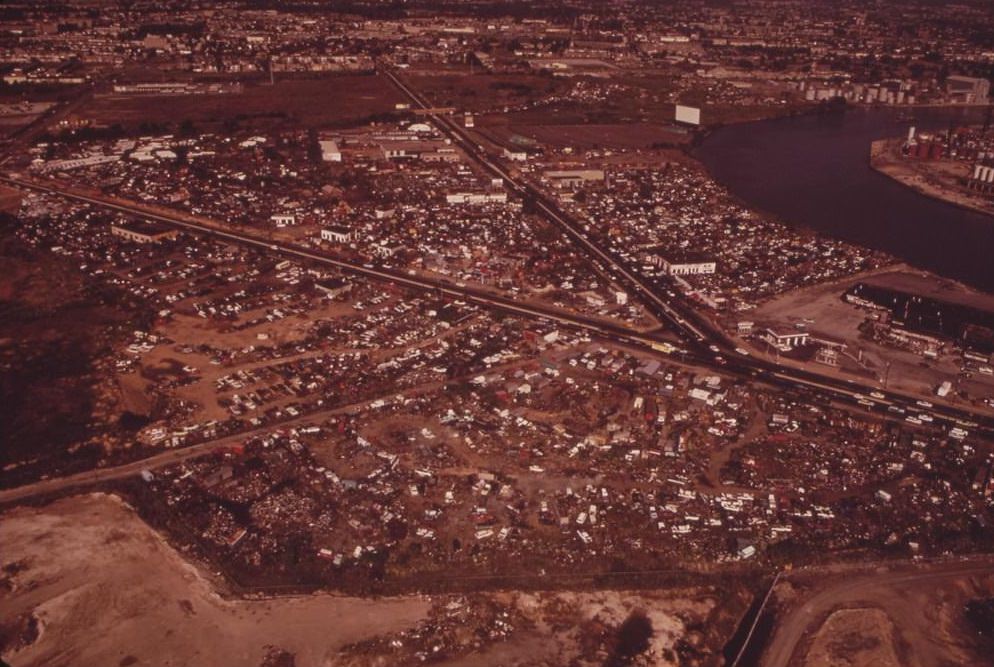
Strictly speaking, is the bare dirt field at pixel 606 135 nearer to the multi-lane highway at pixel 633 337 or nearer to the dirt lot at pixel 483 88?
the dirt lot at pixel 483 88

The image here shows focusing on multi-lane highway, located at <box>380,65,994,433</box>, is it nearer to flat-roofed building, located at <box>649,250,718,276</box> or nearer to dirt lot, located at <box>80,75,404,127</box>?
flat-roofed building, located at <box>649,250,718,276</box>

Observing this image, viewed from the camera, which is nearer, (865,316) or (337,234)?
(865,316)

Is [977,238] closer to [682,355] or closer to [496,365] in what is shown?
[682,355]

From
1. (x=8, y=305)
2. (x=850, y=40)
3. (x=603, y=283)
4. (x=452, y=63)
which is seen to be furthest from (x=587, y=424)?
(x=850, y=40)

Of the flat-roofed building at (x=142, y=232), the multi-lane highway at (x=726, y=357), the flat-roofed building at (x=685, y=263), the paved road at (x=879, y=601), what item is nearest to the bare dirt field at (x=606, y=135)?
the multi-lane highway at (x=726, y=357)

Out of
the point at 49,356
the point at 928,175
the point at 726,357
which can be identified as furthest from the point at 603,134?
the point at 49,356

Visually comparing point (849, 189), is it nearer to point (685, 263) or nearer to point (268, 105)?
point (685, 263)

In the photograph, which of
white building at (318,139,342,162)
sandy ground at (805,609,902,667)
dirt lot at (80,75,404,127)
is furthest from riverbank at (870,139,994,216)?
dirt lot at (80,75,404,127)
